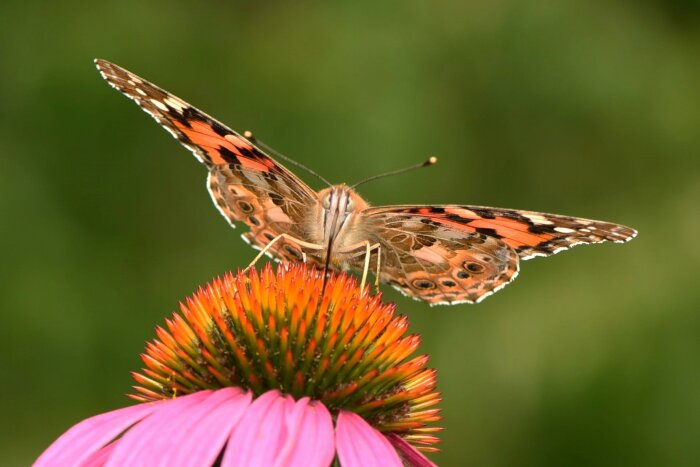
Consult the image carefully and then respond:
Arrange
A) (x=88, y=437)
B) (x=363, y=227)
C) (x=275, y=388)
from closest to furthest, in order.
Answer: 1. (x=88, y=437)
2. (x=275, y=388)
3. (x=363, y=227)

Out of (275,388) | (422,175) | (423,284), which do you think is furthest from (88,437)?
(422,175)

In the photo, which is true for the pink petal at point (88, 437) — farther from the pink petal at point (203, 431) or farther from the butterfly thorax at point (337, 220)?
the butterfly thorax at point (337, 220)

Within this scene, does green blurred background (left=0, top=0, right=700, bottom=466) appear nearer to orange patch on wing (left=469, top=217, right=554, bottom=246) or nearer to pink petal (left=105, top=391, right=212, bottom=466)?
orange patch on wing (left=469, top=217, right=554, bottom=246)

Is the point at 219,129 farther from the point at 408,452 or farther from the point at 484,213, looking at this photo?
the point at 408,452

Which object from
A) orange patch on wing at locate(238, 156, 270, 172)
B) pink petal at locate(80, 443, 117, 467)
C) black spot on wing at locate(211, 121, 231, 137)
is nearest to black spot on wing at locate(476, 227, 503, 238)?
orange patch on wing at locate(238, 156, 270, 172)

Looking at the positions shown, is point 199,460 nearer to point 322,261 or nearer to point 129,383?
point 322,261
